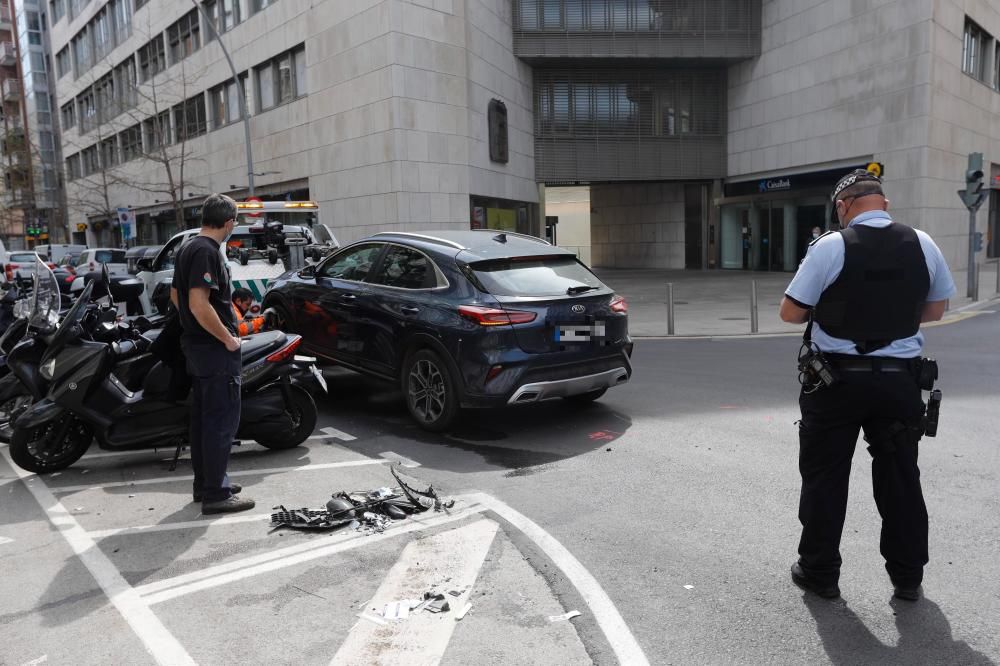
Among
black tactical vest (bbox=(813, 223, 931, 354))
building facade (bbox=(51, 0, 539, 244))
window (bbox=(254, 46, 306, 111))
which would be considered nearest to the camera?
black tactical vest (bbox=(813, 223, 931, 354))

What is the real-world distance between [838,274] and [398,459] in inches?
138

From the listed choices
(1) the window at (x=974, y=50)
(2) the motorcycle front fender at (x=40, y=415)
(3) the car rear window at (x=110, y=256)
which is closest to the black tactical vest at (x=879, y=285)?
(2) the motorcycle front fender at (x=40, y=415)

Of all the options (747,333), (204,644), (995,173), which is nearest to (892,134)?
(995,173)

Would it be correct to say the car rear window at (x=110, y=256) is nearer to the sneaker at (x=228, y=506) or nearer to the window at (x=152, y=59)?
the window at (x=152, y=59)

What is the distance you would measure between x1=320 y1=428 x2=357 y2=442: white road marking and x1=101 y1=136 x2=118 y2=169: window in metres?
44.3

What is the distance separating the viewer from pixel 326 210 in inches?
1091

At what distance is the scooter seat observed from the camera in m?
5.72

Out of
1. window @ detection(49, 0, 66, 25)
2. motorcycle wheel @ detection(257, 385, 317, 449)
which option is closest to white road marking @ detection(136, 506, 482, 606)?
motorcycle wheel @ detection(257, 385, 317, 449)

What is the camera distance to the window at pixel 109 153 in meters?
44.6

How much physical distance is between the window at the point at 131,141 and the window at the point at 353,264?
123ft

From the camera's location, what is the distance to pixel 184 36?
34969 mm

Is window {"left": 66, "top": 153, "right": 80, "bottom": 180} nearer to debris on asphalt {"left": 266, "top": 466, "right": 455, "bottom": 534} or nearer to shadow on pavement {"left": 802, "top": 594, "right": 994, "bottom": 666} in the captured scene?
debris on asphalt {"left": 266, "top": 466, "right": 455, "bottom": 534}

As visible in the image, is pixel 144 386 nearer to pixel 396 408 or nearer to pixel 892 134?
pixel 396 408

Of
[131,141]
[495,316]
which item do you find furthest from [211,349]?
[131,141]
